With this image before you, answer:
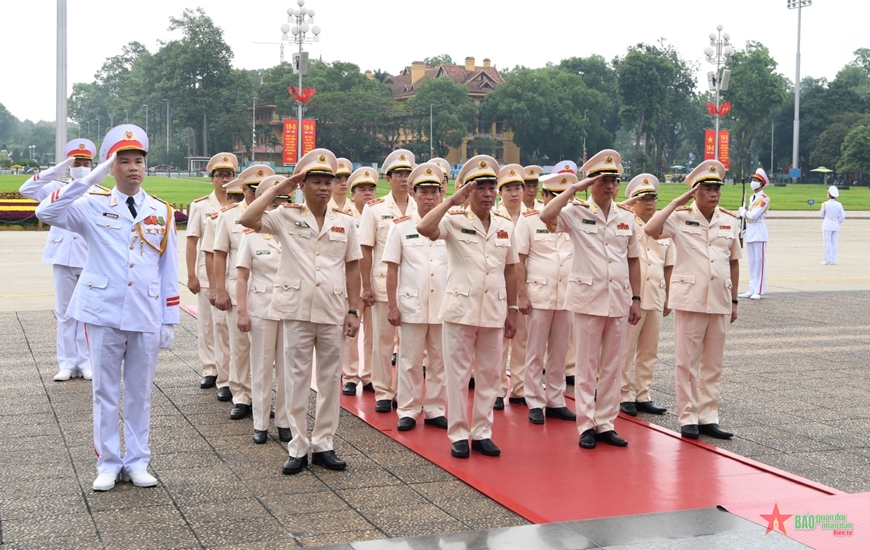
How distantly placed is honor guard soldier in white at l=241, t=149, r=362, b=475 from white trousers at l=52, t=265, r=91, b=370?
3359mm

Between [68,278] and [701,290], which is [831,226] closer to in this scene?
[701,290]

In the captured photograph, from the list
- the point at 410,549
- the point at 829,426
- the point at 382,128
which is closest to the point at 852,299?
the point at 829,426

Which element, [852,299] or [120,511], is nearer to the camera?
[120,511]

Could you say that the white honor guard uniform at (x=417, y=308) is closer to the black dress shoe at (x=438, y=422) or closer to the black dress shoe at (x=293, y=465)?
the black dress shoe at (x=438, y=422)

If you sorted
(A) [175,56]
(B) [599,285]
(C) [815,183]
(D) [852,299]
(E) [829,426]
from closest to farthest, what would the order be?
(B) [599,285] → (E) [829,426] → (D) [852,299] → (C) [815,183] → (A) [175,56]

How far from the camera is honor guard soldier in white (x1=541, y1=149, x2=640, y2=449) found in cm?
693

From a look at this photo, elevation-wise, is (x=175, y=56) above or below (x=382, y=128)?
above

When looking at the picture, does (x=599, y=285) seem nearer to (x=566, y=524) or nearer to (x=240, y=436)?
(x=566, y=524)

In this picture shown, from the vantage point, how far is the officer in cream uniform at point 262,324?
270 inches

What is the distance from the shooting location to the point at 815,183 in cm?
9488

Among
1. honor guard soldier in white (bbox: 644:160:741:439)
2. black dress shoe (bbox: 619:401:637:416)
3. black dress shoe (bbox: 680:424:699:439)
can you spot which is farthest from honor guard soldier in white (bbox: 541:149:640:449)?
black dress shoe (bbox: 619:401:637:416)

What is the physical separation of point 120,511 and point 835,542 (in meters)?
3.64

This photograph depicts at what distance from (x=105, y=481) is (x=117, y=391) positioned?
51cm

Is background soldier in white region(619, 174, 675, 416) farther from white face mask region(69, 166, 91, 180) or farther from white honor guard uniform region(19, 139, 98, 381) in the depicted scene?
white honor guard uniform region(19, 139, 98, 381)
